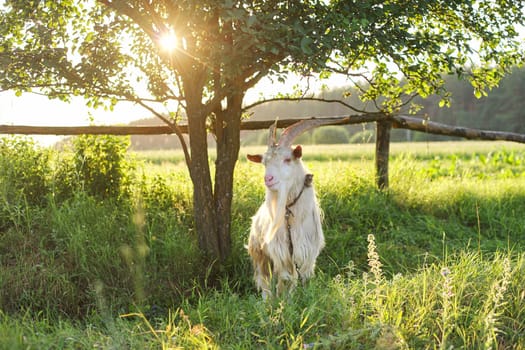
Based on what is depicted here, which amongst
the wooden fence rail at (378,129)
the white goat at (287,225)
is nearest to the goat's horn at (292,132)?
the white goat at (287,225)

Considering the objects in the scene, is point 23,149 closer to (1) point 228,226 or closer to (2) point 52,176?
(2) point 52,176

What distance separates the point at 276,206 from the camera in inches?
199

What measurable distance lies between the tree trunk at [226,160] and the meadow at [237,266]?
301 millimetres

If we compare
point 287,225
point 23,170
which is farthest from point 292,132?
point 23,170

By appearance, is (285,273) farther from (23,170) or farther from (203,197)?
(23,170)

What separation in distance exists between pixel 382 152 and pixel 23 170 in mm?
4851

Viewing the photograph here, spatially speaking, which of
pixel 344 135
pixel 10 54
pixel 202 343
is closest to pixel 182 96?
pixel 10 54

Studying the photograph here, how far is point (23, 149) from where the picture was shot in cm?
692

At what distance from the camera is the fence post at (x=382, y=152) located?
8.24 meters

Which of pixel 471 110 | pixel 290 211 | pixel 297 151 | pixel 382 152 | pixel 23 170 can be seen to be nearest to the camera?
pixel 297 151

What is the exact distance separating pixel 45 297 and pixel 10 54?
2.38 meters

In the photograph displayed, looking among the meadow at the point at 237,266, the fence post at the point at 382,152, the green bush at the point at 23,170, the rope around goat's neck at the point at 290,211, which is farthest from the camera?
the fence post at the point at 382,152

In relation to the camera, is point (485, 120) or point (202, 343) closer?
point (202, 343)

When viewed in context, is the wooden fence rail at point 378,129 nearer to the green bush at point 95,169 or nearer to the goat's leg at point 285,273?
the green bush at point 95,169
